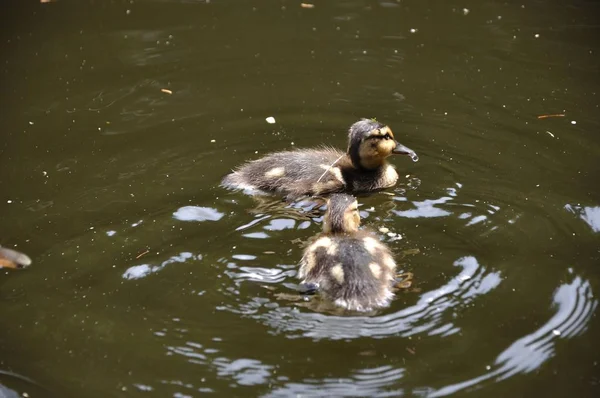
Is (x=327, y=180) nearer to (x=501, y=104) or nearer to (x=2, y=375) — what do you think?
(x=501, y=104)

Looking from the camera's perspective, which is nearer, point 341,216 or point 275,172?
point 341,216

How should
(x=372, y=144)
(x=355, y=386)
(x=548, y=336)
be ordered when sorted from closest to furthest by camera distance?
(x=355, y=386) → (x=548, y=336) → (x=372, y=144)

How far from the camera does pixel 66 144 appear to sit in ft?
18.5

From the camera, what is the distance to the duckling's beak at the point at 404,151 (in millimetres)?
5143

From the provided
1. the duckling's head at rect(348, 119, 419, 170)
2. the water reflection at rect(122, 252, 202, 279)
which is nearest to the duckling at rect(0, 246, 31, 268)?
the water reflection at rect(122, 252, 202, 279)

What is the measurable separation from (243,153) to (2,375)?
2314 millimetres

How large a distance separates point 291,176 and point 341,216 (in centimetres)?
84

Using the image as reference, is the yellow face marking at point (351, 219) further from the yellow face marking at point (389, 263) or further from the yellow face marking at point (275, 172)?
the yellow face marking at point (275, 172)

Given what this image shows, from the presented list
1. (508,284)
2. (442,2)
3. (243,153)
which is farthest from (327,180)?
(442,2)

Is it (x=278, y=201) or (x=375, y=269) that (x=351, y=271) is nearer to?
(x=375, y=269)

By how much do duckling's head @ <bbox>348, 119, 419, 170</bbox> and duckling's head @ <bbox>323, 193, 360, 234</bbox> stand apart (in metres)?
0.83

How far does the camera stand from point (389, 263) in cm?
404

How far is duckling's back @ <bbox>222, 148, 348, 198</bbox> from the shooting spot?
16.5ft

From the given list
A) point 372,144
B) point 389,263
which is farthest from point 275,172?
point 389,263
